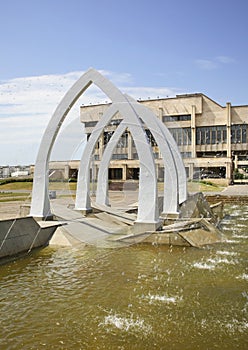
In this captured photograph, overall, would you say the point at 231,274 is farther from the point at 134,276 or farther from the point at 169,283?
the point at 134,276

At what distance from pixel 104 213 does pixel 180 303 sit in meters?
9.80

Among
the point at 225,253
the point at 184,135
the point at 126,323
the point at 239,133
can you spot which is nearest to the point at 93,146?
the point at 225,253

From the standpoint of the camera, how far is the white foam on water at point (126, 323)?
5809 mm

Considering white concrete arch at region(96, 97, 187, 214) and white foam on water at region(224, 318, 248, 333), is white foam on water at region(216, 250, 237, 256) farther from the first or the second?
white foam on water at region(224, 318, 248, 333)

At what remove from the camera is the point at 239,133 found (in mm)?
56656

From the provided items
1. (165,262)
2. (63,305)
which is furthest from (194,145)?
(63,305)

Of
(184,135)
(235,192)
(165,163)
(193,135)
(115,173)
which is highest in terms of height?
(184,135)

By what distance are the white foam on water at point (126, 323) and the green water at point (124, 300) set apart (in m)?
0.02

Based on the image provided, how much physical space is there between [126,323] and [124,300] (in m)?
1.09

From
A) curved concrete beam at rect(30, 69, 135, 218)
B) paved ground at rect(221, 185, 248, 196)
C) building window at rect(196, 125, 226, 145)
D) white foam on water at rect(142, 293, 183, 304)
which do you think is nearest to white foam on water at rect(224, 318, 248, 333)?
white foam on water at rect(142, 293, 183, 304)

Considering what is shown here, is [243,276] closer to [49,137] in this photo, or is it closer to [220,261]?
[220,261]

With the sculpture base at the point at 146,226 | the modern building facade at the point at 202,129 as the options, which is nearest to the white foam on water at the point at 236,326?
the sculpture base at the point at 146,226

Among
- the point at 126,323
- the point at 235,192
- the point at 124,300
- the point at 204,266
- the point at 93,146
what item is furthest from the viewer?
the point at 235,192

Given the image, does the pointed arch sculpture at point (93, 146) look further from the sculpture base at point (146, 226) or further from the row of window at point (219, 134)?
the row of window at point (219, 134)
